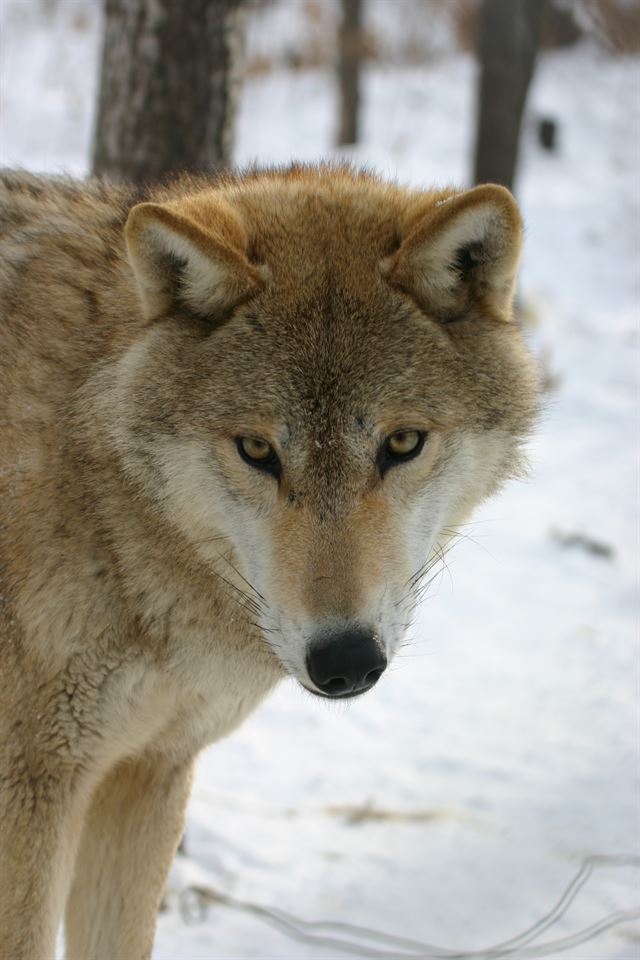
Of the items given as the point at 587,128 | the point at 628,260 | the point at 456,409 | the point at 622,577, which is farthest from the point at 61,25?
the point at 456,409

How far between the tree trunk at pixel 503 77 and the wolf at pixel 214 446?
26.3 feet

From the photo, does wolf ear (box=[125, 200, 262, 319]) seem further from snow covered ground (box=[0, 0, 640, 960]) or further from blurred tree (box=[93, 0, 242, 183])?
blurred tree (box=[93, 0, 242, 183])

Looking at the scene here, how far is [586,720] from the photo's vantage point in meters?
5.25

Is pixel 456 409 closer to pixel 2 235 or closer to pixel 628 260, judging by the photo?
pixel 2 235

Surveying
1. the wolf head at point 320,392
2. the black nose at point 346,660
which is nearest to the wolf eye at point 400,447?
the wolf head at point 320,392

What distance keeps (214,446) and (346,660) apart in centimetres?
65

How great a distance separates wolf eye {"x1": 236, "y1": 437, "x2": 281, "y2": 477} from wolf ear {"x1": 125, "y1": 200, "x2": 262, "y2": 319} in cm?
37

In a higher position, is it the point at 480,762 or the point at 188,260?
the point at 188,260

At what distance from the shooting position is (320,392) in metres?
2.57

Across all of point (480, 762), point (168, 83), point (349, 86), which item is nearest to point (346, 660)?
point (480, 762)

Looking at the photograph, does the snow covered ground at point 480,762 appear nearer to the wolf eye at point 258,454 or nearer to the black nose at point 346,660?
the black nose at point 346,660

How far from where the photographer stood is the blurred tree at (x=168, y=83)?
4473 millimetres

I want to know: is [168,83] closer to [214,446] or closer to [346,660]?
[214,446]

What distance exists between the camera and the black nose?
2.31 m
